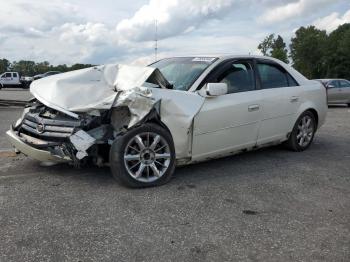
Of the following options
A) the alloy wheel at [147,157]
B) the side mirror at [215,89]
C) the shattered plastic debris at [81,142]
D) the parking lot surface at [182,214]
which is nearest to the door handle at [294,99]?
the parking lot surface at [182,214]

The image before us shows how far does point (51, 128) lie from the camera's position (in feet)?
15.3

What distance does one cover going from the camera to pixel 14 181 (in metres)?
4.87

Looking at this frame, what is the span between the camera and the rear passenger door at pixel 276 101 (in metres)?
5.90

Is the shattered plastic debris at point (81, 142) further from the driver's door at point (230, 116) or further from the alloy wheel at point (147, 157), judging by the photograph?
the driver's door at point (230, 116)

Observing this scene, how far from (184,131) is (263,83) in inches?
66.4

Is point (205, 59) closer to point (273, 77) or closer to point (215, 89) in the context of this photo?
point (215, 89)

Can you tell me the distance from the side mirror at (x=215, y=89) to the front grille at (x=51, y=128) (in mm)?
1530

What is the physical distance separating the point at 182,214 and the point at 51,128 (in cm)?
179

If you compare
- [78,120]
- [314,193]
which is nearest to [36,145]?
[78,120]

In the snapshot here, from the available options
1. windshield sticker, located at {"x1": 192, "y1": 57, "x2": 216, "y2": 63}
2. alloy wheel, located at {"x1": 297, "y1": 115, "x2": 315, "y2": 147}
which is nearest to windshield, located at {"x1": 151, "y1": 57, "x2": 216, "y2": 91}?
windshield sticker, located at {"x1": 192, "y1": 57, "x2": 216, "y2": 63}

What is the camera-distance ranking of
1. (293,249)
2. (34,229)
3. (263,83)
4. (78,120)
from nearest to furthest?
(293,249), (34,229), (78,120), (263,83)

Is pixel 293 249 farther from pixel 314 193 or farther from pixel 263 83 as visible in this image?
pixel 263 83

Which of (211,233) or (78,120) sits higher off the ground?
(78,120)

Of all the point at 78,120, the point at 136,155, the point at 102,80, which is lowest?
the point at 136,155
